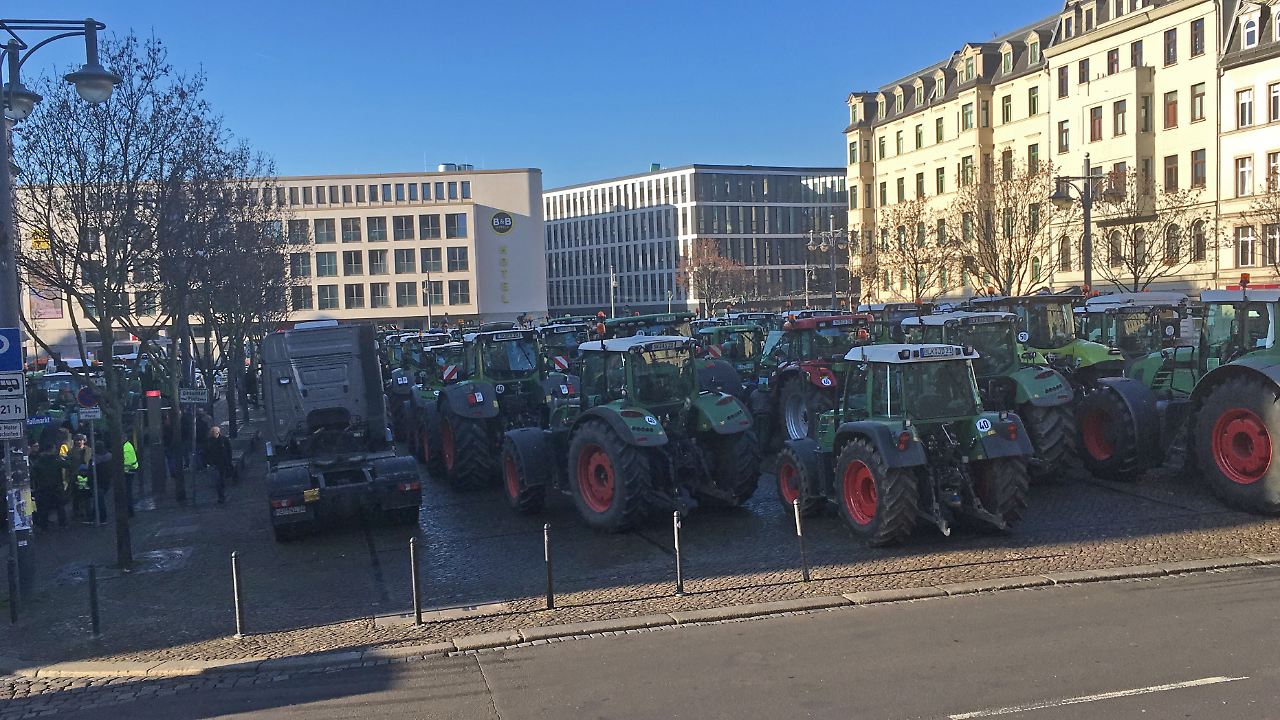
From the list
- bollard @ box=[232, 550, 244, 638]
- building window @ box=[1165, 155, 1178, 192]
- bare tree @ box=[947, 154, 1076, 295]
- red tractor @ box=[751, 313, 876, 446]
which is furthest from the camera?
building window @ box=[1165, 155, 1178, 192]

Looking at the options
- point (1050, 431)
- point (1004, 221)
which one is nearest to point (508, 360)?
point (1050, 431)

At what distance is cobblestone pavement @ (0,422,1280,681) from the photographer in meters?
9.63

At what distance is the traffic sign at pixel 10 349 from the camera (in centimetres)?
1116

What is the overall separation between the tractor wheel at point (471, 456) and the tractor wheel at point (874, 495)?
21.6 ft

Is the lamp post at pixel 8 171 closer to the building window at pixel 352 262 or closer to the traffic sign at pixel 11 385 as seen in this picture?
the traffic sign at pixel 11 385

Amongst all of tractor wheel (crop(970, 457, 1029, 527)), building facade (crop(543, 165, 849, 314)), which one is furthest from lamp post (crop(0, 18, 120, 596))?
building facade (crop(543, 165, 849, 314))

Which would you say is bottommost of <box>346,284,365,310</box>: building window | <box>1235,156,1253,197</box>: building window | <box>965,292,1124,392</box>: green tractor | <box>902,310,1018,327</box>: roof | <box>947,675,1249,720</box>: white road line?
<box>947,675,1249,720</box>: white road line

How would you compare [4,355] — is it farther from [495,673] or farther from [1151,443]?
[1151,443]

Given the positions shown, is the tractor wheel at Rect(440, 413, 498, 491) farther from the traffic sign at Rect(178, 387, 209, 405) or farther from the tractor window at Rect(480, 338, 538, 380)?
the traffic sign at Rect(178, 387, 209, 405)

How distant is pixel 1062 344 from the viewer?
60.0 ft

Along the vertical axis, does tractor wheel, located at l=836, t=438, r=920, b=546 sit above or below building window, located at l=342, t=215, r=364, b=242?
below

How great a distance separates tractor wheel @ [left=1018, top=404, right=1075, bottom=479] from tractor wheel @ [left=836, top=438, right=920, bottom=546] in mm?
3482

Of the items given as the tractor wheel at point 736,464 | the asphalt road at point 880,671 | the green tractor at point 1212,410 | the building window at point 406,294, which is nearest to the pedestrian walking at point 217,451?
the tractor wheel at point 736,464

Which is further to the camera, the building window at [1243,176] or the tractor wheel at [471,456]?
the building window at [1243,176]
